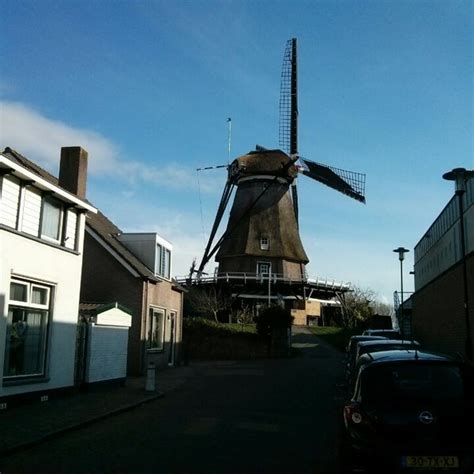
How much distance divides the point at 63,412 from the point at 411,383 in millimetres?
9042

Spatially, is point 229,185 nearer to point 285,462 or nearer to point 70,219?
point 70,219

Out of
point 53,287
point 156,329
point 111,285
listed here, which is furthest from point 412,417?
point 156,329

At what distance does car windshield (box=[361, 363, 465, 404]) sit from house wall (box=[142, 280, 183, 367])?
1915 centimetres

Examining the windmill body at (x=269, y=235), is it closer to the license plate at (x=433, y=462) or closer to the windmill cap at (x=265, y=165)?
the windmill cap at (x=265, y=165)

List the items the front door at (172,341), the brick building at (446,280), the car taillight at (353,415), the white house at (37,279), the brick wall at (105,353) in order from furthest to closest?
the front door at (172,341), the brick building at (446,280), the brick wall at (105,353), the white house at (37,279), the car taillight at (353,415)

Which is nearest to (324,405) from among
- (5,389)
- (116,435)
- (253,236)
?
(116,435)

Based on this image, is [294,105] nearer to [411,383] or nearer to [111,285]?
[111,285]

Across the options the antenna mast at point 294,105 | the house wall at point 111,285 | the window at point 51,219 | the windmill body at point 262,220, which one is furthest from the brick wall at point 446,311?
the antenna mast at point 294,105

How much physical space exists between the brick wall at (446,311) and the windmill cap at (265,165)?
91.3 feet

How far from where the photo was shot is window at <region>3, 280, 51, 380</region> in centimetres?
1405

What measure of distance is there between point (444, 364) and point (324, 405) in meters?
9.49

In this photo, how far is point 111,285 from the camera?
2572 centimetres

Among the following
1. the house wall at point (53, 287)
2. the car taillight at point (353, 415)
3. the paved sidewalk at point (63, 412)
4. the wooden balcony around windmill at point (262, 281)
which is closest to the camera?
the car taillight at point (353, 415)

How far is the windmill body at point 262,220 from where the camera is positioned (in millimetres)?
59750
